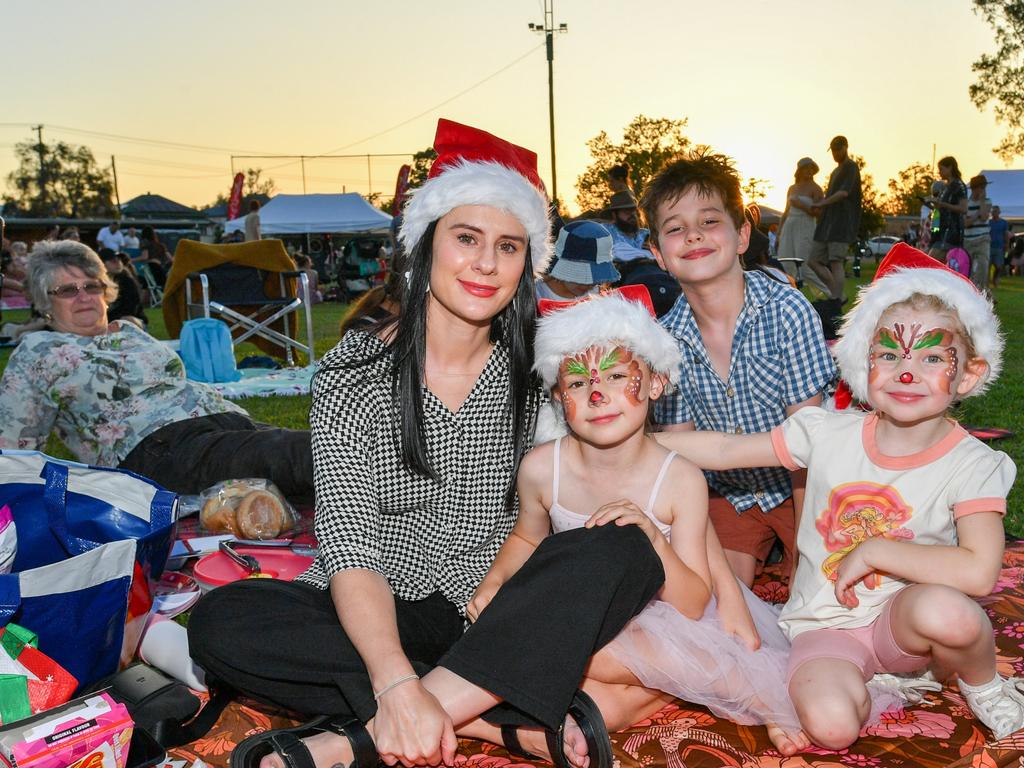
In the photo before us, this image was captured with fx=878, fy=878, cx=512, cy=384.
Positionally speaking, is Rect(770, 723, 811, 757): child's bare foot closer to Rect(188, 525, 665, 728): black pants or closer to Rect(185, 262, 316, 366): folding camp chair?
Rect(188, 525, 665, 728): black pants

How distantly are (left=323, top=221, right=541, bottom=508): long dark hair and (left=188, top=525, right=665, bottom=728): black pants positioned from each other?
0.51 metres

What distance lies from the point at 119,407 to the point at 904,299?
3.47 metres

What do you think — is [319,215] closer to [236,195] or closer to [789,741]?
[236,195]

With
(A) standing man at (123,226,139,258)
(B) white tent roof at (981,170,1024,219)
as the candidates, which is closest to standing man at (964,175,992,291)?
(B) white tent roof at (981,170,1024,219)

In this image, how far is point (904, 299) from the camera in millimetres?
2445

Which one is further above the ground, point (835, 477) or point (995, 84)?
point (995, 84)

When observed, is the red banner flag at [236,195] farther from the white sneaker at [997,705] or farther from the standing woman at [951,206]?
the white sneaker at [997,705]

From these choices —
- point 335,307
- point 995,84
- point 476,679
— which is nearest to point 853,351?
point 476,679

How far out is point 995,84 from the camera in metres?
32.5

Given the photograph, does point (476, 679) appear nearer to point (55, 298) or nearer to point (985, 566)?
point (985, 566)

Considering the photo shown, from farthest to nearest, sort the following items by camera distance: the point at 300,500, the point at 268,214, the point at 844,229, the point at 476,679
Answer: the point at 268,214 < the point at 844,229 < the point at 300,500 < the point at 476,679

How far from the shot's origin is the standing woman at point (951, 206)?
39.7 feet

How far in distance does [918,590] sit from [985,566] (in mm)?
186

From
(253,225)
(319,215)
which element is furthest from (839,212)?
(319,215)
